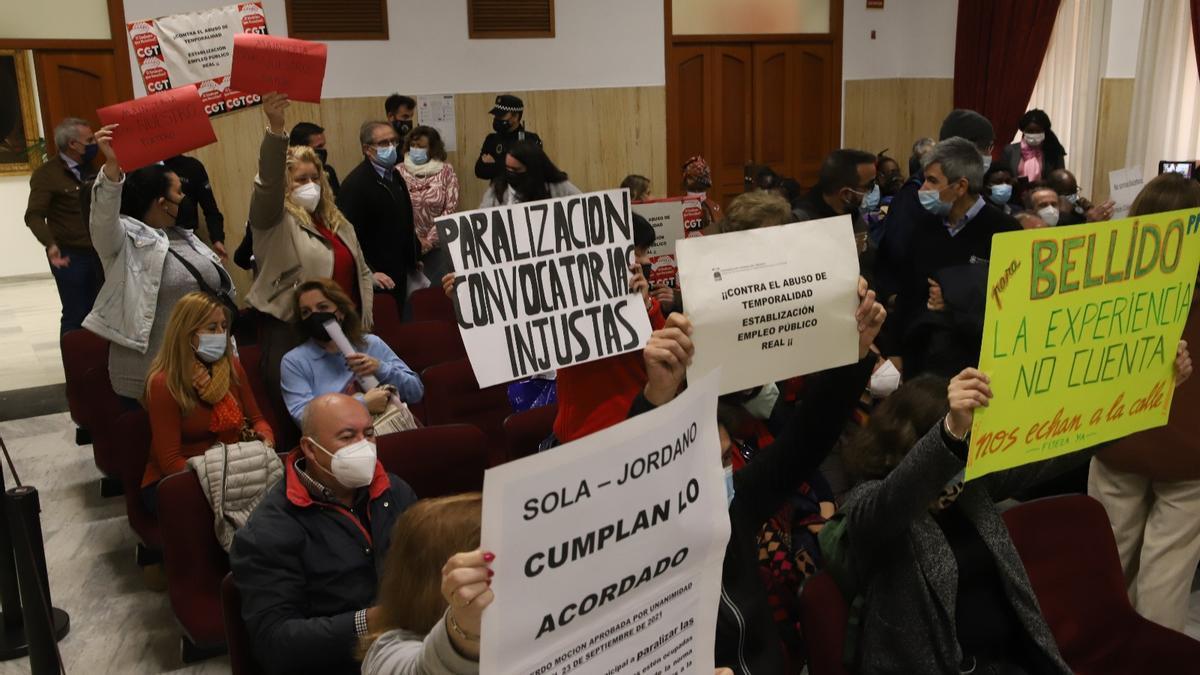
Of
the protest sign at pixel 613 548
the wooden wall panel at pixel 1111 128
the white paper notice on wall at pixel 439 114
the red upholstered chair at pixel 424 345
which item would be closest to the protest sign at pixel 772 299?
the protest sign at pixel 613 548

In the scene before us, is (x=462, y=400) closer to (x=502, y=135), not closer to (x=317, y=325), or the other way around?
(x=317, y=325)

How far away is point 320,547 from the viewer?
2.87m

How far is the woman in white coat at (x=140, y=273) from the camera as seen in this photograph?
4.68 metres

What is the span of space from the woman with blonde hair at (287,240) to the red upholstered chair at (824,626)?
2.63 meters

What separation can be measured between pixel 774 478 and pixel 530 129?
305 inches

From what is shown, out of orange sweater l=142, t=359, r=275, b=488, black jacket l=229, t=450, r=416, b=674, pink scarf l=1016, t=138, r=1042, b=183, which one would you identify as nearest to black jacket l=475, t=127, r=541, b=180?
orange sweater l=142, t=359, r=275, b=488

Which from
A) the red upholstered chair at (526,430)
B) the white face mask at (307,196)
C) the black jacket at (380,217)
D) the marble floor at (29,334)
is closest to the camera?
the red upholstered chair at (526,430)

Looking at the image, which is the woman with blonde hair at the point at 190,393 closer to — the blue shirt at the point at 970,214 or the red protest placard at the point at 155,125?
the red protest placard at the point at 155,125

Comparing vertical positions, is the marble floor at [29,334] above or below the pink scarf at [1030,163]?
below

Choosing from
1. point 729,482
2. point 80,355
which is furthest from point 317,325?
point 729,482

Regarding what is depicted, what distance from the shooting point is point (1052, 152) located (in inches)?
364

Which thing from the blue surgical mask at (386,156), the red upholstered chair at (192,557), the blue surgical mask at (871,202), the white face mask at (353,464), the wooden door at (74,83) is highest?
the wooden door at (74,83)

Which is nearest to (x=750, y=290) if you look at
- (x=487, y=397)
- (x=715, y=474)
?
(x=715, y=474)

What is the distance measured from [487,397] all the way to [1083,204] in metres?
5.07
